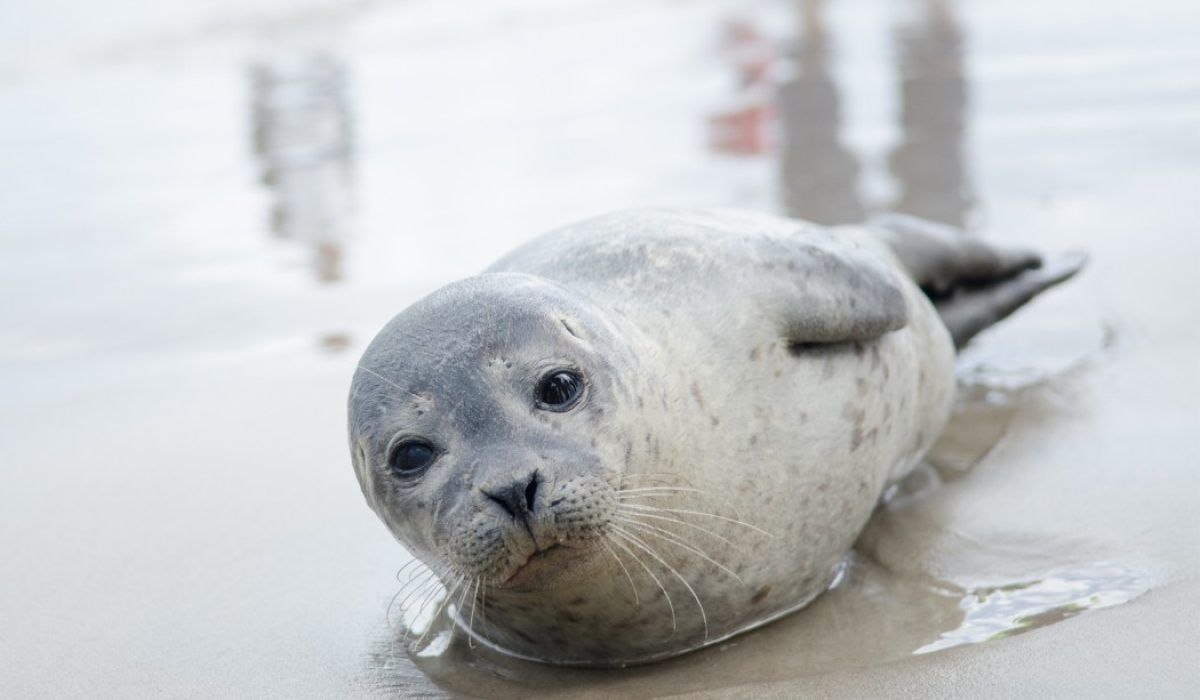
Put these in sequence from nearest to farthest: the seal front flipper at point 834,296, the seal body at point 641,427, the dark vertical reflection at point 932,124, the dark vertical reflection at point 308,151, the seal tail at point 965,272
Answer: the seal body at point 641,427 < the seal front flipper at point 834,296 < the seal tail at point 965,272 < the dark vertical reflection at point 932,124 < the dark vertical reflection at point 308,151

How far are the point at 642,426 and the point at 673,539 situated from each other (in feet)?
0.71

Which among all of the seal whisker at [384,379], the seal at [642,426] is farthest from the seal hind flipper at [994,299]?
the seal whisker at [384,379]

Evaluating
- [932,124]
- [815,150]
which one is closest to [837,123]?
[932,124]

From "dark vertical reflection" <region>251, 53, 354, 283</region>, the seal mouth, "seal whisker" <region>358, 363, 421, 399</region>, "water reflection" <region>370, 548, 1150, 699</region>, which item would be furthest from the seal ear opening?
"dark vertical reflection" <region>251, 53, 354, 283</region>

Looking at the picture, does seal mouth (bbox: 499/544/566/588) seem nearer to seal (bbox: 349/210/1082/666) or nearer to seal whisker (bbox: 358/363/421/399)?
seal (bbox: 349/210/1082/666)

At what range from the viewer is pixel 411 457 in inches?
98.1

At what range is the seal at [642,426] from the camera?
2.41 meters

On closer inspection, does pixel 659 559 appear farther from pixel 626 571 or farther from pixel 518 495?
pixel 518 495

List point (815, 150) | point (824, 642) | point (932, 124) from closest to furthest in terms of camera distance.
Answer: point (824, 642) < point (815, 150) < point (932, 124)

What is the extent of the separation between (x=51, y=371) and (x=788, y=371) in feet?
8.90

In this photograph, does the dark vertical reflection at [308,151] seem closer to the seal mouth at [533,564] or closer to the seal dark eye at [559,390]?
the seal dark eye at [559,390]

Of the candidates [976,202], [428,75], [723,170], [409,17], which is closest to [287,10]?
[409,17]

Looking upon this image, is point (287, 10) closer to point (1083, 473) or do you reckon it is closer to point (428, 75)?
point (428, 75)

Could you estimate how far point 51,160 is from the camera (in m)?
7.95
